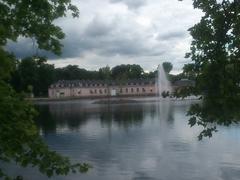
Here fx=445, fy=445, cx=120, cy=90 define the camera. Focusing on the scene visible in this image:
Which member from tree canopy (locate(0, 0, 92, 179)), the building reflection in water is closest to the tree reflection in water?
tree canopy (locate(0, 0, 92, 179))

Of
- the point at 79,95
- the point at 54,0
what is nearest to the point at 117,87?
the point at 79,95

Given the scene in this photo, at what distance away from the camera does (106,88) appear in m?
152

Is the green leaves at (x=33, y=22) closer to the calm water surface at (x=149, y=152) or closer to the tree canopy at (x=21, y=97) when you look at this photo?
the tree canopy at (x=21, y=97)

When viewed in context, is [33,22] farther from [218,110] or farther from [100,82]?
[100,82]

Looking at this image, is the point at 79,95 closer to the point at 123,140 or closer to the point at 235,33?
the point at 123,140

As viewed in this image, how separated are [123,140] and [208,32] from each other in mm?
26582

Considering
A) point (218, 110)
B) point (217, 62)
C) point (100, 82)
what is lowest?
point (218, 110)

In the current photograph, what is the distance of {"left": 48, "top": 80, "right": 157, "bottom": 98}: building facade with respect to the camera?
151m

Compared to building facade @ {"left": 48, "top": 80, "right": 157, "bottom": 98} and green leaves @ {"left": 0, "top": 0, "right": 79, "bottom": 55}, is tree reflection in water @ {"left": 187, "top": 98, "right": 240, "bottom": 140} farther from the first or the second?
building facade @ {"left": 48, "top": 80, "right": 157, "bottom": 98}

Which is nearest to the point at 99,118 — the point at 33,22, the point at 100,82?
the point at 33,22

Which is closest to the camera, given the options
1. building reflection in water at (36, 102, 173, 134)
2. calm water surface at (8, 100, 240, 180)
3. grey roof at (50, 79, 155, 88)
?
calm water surface at (8, 100, 240, 180)

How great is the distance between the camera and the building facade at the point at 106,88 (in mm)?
151000

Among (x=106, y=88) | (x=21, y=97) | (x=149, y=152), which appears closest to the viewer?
(x=21, y=97)

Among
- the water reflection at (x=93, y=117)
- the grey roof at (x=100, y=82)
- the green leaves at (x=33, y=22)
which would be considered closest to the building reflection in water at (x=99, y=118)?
the water reflection at (x=93, y=117)
